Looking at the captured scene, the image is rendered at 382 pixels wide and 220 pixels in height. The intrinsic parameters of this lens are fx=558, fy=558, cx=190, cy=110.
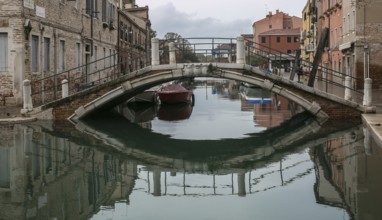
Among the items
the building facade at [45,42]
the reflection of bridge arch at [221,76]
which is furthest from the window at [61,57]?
the reflection of bridge arch at [221,76]

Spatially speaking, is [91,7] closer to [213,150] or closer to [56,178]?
[213,150]

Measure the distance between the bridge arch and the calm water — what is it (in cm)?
71

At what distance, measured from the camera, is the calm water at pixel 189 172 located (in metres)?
7.42

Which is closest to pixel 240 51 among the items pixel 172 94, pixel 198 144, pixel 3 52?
pixel 198 144

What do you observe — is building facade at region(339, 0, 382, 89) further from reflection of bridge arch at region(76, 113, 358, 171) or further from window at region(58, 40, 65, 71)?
window at region(58, 40, 65, 71)

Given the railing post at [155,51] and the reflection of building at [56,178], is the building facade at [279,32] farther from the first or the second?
the reflection of building at [56,178]

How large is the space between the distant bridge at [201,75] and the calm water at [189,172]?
26.1 inches

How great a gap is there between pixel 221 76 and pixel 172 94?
11231mm

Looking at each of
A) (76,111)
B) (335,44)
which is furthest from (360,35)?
(76,111)

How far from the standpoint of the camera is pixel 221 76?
1767 centimetres

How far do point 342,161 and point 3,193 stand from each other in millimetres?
6319

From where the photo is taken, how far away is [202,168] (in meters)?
10.9

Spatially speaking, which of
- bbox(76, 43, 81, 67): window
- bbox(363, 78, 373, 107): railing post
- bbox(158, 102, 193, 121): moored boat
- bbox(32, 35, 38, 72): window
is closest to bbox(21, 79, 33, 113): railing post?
bbox(32, 35, 38, 72): window

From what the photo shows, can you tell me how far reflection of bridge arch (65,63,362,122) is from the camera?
17.2 metres
